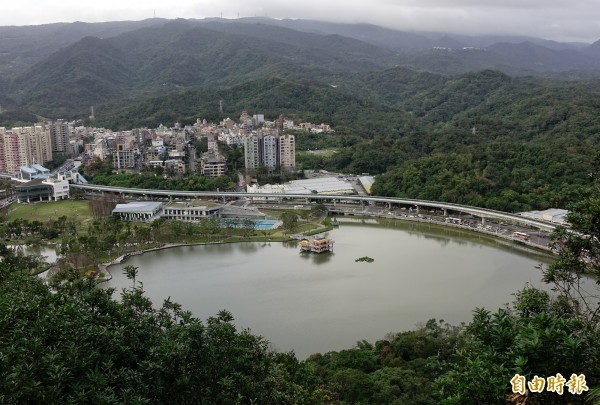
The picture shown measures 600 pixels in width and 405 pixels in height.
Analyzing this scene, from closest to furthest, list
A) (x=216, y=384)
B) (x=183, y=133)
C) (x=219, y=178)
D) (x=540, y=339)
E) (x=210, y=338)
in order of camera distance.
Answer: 1. (x=540, y=339)
2. (x=216, y=384)
3. (x=210, y=338)
4. (x=219, y=178)
5. (x=183, y=133)

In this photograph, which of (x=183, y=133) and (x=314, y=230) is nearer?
(x=314, y=230)

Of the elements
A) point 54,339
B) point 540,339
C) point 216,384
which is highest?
point 540,339

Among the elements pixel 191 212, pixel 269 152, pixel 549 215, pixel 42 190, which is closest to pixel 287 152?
pixel 269 152

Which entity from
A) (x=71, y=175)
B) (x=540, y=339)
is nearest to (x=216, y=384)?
→ (x=540, y=339)

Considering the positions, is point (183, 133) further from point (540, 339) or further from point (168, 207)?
point (540, 339)

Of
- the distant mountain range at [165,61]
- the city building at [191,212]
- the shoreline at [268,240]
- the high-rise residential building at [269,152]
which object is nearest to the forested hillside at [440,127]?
the high-rise residential building at [269,152]

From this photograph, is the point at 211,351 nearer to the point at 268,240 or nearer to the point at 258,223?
the point at 268,240
